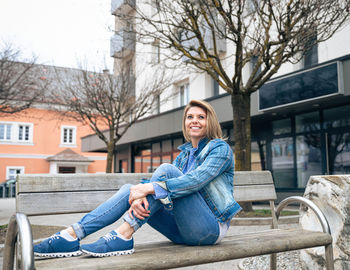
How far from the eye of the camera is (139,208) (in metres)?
2.41

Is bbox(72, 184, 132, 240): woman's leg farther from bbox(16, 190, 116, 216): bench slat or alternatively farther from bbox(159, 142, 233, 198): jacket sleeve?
bbox(16, 190, 116, 216): bench slat

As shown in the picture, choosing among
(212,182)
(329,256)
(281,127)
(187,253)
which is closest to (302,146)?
(281,127)

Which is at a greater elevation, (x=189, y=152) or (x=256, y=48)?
(x=256, y=48)

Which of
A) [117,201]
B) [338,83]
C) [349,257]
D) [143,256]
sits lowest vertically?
[349,257]

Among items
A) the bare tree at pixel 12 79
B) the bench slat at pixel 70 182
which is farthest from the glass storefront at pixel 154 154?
the bench slat at pixel 70 182

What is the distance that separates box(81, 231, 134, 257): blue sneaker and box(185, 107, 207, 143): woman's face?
1.05 meters

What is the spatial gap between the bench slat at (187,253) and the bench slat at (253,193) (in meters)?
0.80

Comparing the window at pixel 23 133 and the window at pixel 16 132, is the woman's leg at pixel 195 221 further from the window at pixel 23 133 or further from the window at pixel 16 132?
the window at pixel 23 133

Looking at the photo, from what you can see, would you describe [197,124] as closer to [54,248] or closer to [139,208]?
[139,208]

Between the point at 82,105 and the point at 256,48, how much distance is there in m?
9.98

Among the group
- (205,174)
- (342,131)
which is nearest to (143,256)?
(205,174)

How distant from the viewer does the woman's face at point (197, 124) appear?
10.0 ft

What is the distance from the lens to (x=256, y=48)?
10211 mm

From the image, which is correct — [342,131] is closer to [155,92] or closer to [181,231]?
[155,92]
